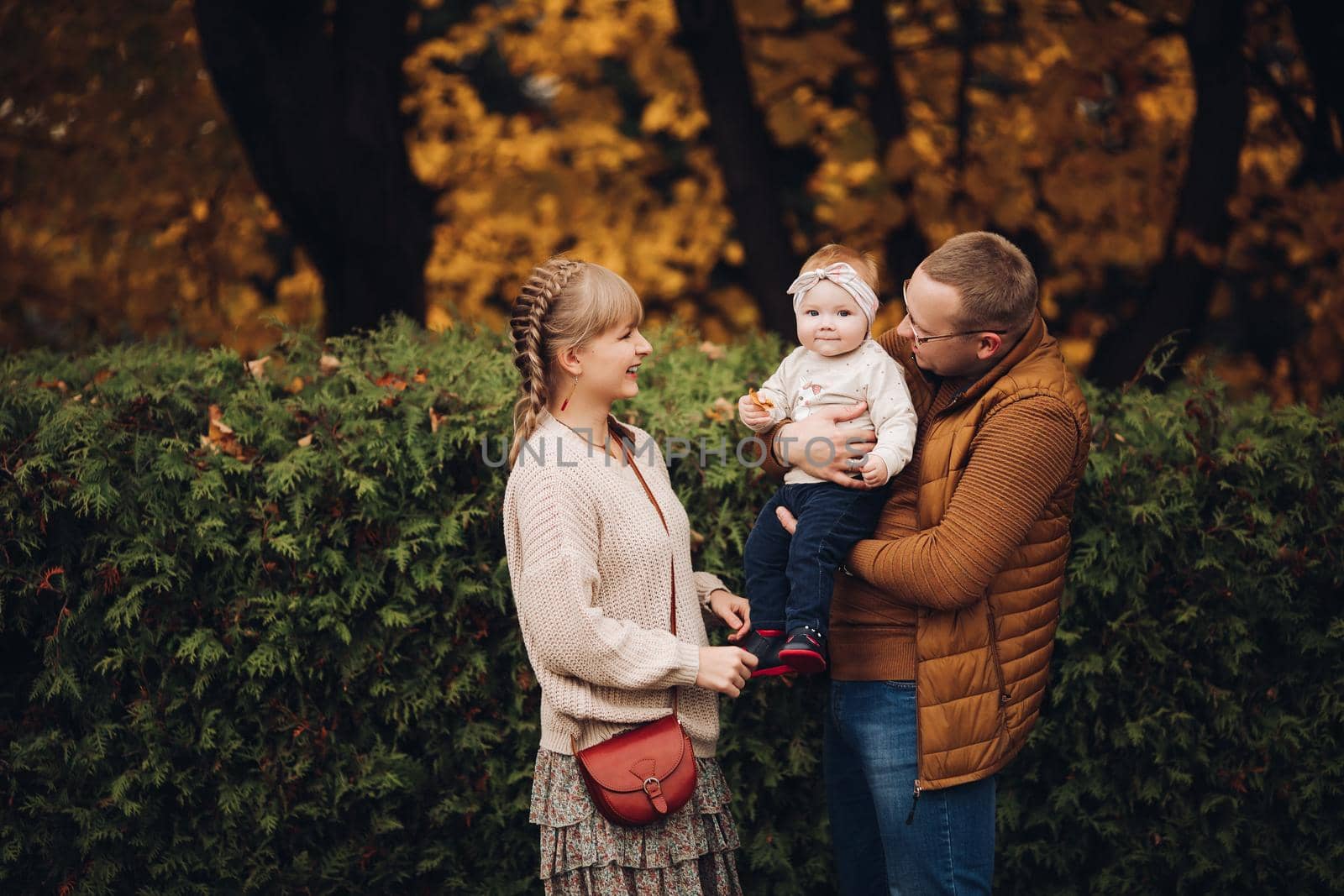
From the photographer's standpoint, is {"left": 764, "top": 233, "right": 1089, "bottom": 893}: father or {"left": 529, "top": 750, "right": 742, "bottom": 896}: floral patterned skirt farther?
{"left": 529, "top": 750, "right": 742, "bottom": 896}: floral patterned skirt

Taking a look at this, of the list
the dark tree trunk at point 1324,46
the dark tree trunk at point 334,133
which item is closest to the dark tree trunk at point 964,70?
the dark tree trunk at point 1324,46

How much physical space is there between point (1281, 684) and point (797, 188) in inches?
332

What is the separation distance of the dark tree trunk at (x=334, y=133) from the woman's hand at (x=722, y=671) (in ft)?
13.2

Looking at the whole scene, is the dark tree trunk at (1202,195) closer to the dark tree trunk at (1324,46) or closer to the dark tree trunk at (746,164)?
the dark tree trunk at (1324,46)

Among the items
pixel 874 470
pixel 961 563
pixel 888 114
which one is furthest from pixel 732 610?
pixel 888 114

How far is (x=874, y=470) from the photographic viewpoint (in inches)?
105

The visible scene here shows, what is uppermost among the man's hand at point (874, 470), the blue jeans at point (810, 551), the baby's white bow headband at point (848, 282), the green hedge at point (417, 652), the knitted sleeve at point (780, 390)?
the baby's white bow headband at point (848, 282)

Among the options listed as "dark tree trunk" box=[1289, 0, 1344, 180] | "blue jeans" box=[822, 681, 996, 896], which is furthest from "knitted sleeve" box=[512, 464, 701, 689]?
"dark tree trunk" box=[1289, 0, 1344, 180]

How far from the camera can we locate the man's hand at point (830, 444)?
2.76 meters

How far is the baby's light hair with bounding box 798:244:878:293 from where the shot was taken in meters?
2.85

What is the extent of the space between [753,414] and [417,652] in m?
1.43

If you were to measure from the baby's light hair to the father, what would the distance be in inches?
5.8

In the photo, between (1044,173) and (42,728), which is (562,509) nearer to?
(42,728)

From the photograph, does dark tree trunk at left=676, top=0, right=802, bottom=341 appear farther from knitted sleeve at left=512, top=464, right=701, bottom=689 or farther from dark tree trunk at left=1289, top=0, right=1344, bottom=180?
knitted sleeve at left=512, top=464, right=701, bottom=689
